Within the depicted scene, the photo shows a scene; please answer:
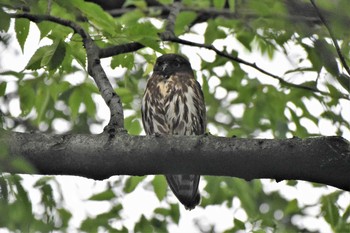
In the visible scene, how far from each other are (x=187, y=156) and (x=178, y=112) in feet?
9.52

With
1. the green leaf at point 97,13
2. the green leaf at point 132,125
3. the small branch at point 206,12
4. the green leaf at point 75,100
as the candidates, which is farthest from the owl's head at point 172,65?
the green leaf at point 97,13

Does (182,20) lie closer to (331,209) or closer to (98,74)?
(98,74)

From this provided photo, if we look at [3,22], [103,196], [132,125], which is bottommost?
[103,196]

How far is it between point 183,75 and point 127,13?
0.89 metres

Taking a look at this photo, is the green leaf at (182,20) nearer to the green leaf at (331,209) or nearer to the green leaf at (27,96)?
the green leaf at (27,96)

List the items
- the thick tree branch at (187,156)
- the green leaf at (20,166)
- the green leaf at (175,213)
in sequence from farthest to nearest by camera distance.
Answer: the green leaf at (175,213), the thick tree branch at (187,156), the green leaf at (20,166)

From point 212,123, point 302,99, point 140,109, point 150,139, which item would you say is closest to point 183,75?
point 140,109

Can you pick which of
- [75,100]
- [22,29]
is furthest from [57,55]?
[75,100]

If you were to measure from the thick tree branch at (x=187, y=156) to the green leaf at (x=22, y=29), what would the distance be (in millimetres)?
570

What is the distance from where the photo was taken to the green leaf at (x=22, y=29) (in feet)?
11.9

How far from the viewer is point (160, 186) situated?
5512mm

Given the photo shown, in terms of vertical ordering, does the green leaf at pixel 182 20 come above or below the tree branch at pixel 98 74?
below

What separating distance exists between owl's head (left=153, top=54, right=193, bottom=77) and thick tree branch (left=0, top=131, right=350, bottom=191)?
3269mm

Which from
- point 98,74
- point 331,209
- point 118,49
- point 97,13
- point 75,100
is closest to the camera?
point 97,13
